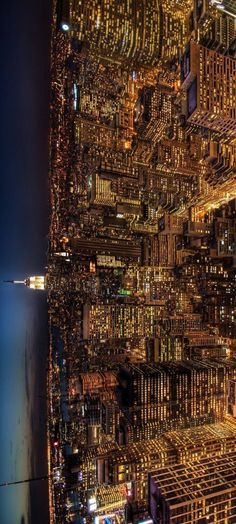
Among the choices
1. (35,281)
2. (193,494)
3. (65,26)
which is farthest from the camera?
(35,281)

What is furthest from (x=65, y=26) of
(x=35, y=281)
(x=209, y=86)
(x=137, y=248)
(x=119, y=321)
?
(x=119, y=321)

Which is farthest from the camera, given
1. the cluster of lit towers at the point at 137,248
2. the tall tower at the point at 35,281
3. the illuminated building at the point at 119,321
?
the tall tower at the point at 35,281

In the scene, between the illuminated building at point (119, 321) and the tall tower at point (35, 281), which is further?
the tall tower at point (35, 281)

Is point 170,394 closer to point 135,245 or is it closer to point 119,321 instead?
point 119,321

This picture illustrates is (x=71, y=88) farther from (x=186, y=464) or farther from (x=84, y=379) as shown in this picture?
(x=186, y=464)

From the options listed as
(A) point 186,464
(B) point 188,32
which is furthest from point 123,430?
(B) point 188,32

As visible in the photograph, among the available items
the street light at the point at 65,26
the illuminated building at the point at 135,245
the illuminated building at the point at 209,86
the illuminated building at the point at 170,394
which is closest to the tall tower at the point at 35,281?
the illuminated building at the point at 135,245

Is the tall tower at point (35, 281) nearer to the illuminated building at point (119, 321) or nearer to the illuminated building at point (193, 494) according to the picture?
the illuminated building at point (119, 321)
